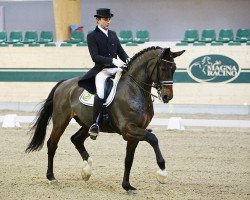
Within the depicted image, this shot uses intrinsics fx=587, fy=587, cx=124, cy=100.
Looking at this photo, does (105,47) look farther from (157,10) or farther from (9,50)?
(157,10)

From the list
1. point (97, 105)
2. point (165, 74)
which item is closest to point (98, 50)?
point (97, 105)

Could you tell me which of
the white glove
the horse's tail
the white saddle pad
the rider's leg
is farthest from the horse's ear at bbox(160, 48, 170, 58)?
the horse's tail

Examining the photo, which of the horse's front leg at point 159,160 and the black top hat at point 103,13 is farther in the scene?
→ the black top hat at point 103,13

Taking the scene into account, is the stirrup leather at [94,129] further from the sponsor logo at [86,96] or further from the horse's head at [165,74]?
the horse's head at [165,74]

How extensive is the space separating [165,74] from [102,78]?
78 centimetres

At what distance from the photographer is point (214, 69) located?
1354 centimetres

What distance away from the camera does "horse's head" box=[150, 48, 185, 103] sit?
568 centimetres

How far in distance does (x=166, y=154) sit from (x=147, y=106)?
2650 millimetres

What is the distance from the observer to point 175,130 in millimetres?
11062

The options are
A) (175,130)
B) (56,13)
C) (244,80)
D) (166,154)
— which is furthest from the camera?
(56,13)

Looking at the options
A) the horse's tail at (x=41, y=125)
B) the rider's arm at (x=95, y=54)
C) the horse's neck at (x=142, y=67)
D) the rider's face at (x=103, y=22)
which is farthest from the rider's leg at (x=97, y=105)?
the horse's tail at (x=41, y=125)

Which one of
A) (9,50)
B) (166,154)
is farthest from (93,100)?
(9,50)

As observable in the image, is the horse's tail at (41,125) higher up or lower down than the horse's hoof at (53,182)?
higher up

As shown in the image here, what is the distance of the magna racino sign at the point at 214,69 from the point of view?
44.1 feet
